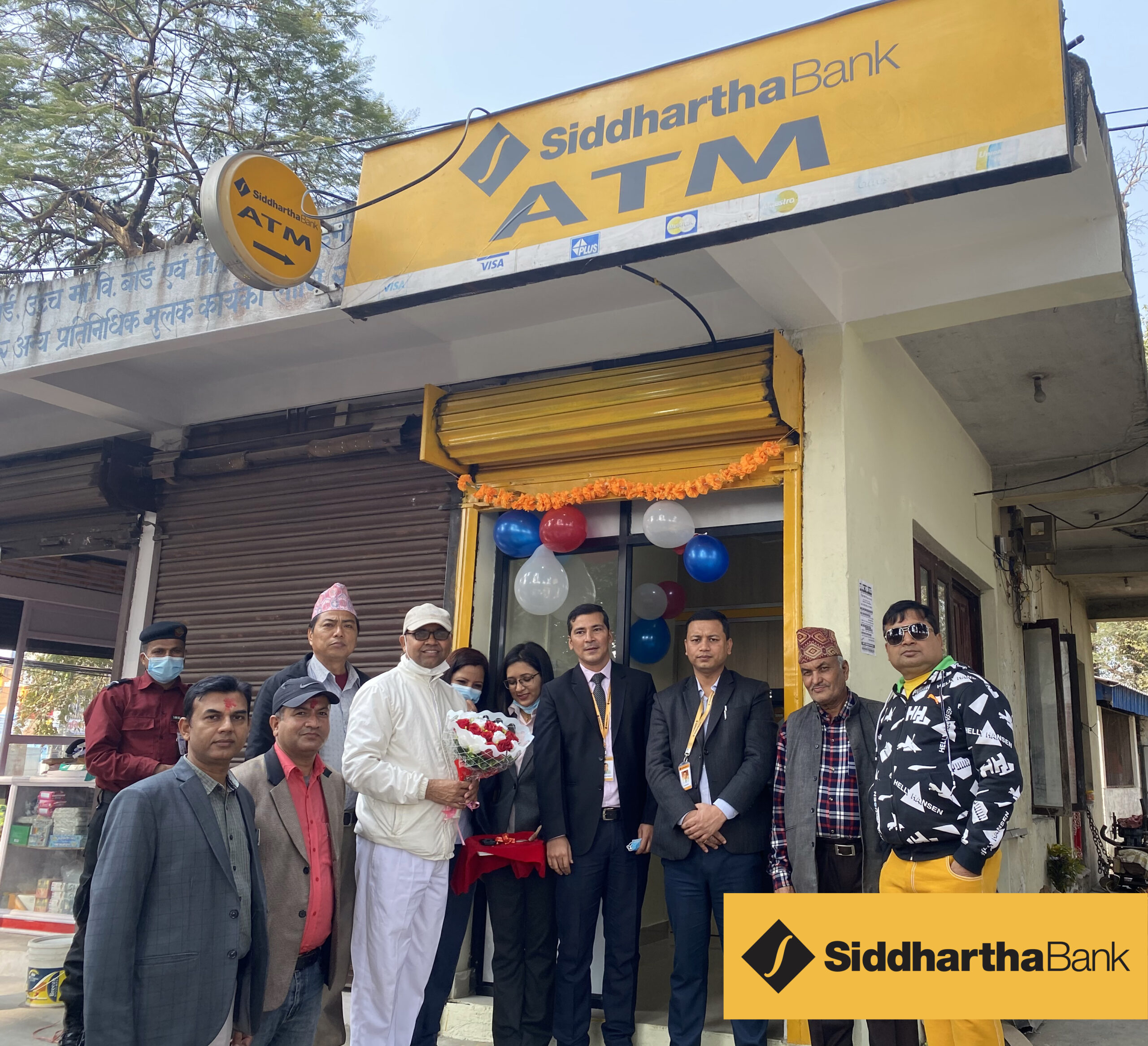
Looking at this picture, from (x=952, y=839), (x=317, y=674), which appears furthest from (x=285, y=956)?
(x=952, y=839)

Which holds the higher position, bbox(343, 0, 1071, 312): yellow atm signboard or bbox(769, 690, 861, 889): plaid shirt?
bbox(343, 0, 1071, 312): yellow atm signboard

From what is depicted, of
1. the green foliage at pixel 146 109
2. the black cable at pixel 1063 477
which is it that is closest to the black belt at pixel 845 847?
the black cable at pixel 1063 477

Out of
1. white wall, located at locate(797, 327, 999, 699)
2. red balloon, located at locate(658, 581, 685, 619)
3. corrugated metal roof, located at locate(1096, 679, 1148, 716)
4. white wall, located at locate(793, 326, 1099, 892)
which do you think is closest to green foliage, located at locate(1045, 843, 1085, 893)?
white wall, located at locate(793, 326, 1099, 892)

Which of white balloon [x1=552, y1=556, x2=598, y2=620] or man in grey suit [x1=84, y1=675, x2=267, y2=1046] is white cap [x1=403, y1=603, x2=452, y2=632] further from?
white balloon [x1=552, y1=556, x2=598, y2=620]

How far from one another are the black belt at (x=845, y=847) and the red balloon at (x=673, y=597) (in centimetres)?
233

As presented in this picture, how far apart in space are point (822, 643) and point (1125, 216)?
247 cm

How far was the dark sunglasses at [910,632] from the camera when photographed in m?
3.51

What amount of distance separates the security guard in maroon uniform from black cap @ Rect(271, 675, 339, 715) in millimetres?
1257

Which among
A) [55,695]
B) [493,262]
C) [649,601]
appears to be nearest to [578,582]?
[649,601]

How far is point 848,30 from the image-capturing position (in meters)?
3.70

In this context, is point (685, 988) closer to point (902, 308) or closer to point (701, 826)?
point (701, 826)

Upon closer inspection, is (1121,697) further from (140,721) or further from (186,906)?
(186,906)

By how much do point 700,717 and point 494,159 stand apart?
263cm

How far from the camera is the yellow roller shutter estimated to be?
179 inches
